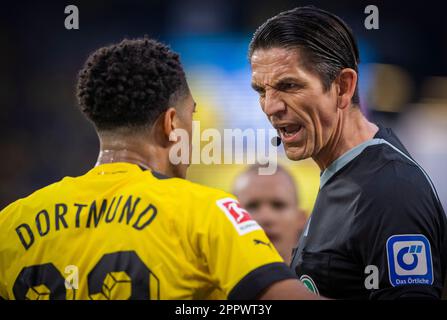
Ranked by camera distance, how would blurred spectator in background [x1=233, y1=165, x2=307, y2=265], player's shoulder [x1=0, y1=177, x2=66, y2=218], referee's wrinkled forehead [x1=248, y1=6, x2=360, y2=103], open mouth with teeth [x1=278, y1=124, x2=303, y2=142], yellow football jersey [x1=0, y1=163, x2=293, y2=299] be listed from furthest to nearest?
blurred spectator in background [x1=233, y1=165, x2=307, y2=265], open mouth with teeth [x1=278, y1=124, x2=303, y2=142], referee's wrinkled forehead [x1=248, y1=6, x2=360, y2=103], player's shoulder [x1=0, y1=177, x2=66, y2=218], yellow football jersey [x1=0, y1=163, x2=293, y2=299]

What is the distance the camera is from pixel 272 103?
2352 millimetres

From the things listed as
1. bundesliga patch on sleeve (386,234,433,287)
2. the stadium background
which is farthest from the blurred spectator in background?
bundesliga patch on sleeve (386,234,433,287)

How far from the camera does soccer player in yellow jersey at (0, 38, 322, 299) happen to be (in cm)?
157

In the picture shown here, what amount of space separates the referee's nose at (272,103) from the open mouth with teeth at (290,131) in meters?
0.08

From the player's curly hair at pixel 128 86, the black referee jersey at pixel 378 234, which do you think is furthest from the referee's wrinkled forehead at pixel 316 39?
the player's curly hair at pixel 128 86

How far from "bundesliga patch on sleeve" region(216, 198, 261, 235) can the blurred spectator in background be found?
7.13 ft

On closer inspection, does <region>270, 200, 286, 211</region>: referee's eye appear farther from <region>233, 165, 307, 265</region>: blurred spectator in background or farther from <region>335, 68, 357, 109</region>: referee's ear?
<region>335, 68, 357, 109</region>: referee's ear

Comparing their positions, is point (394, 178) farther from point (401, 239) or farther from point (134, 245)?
point (134, 245)

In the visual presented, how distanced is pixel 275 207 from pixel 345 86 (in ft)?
5.48

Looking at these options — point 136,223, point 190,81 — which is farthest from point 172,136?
point 190,81

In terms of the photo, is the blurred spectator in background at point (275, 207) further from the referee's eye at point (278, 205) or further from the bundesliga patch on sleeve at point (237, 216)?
the bundesliga patch on sleeve at point (237, 216)

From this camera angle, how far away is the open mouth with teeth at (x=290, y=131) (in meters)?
2.37
